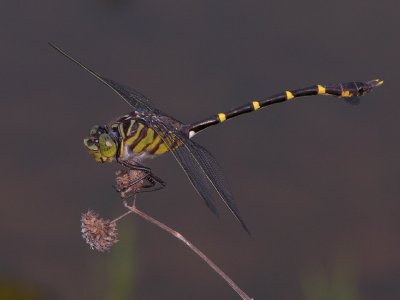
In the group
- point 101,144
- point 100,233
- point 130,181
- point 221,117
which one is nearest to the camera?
point 100,233

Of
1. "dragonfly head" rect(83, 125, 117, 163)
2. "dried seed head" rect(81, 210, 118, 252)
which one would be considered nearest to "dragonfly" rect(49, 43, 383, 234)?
"dragonfly head" rect(83, 125, 117, 163)

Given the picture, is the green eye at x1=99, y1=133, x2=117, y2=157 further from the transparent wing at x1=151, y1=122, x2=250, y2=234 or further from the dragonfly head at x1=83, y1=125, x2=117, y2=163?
the transparent wing at x1=151, y1=122, x2=250, y2=234

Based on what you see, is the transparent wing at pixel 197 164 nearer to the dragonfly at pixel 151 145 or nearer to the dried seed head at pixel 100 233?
the dragonfly at pixel 151 145

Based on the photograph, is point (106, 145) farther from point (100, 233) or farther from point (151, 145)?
point (100, 233)

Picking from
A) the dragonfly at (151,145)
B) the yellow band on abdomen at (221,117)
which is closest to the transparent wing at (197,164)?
the dragonfly at (151,145)

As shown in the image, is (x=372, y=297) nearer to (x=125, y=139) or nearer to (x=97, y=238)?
(x=125, y=139)

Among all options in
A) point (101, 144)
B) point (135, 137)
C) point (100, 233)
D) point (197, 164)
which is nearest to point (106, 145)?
point (101, 144)
